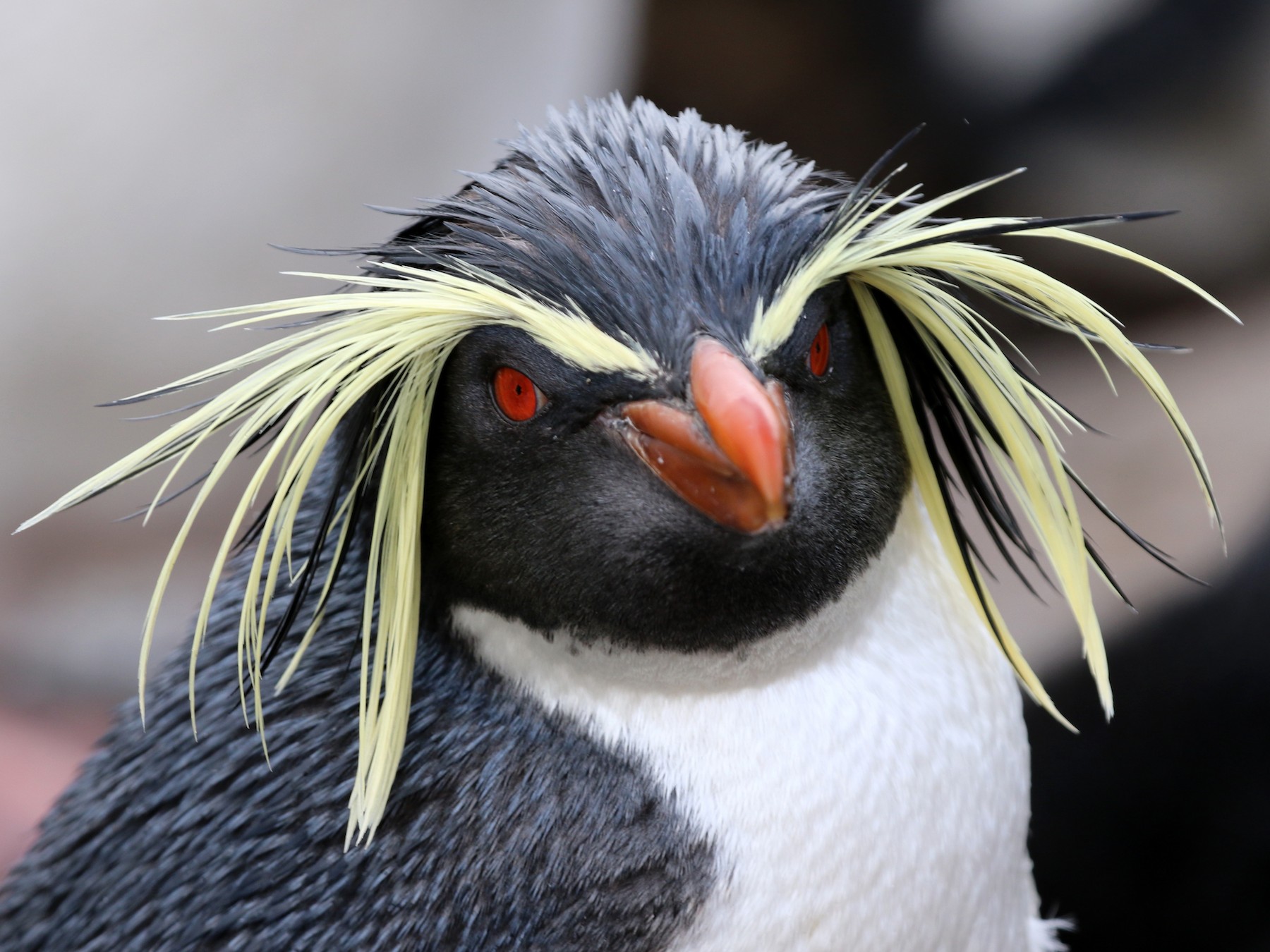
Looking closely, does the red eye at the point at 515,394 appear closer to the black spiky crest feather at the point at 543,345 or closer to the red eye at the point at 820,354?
the black spiky crest feather at the point at 543,345

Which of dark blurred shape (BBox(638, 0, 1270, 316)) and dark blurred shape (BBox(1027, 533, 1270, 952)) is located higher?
dark blurred shape (BBox(638, 0, 1270, 316))

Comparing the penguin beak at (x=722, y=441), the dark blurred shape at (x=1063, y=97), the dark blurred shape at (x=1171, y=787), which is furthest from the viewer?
the dark blurred shape at (x=1063, y=97)

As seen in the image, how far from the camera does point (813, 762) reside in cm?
105

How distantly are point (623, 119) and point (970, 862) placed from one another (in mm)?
737

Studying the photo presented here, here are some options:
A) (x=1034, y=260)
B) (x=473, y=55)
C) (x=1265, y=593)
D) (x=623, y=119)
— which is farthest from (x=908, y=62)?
(x=623, y=119)

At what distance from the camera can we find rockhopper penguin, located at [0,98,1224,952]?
3.09ft

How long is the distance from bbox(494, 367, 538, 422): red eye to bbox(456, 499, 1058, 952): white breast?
0.64 ft

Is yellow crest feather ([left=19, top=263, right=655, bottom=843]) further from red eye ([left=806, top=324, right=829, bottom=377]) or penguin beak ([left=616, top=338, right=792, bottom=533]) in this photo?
red eye ([left=806, top=324, right=829, bottom=377])

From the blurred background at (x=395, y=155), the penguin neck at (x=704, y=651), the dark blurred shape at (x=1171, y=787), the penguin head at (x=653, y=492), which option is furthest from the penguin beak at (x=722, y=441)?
the blurred background at (x=395, y=155)

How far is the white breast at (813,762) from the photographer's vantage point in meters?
1.03

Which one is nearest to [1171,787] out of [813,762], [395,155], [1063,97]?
[813,762]

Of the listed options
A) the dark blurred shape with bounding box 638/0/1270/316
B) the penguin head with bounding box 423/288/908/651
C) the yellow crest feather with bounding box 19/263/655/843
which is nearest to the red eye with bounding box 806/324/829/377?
the penguin head with bounding box 423/288/908/651

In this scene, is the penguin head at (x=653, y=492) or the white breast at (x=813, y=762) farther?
the white breast at (x=813, y=762)

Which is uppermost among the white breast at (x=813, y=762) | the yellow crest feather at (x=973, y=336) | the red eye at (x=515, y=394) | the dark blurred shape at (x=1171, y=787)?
the red eye at (x=515, y=394)
